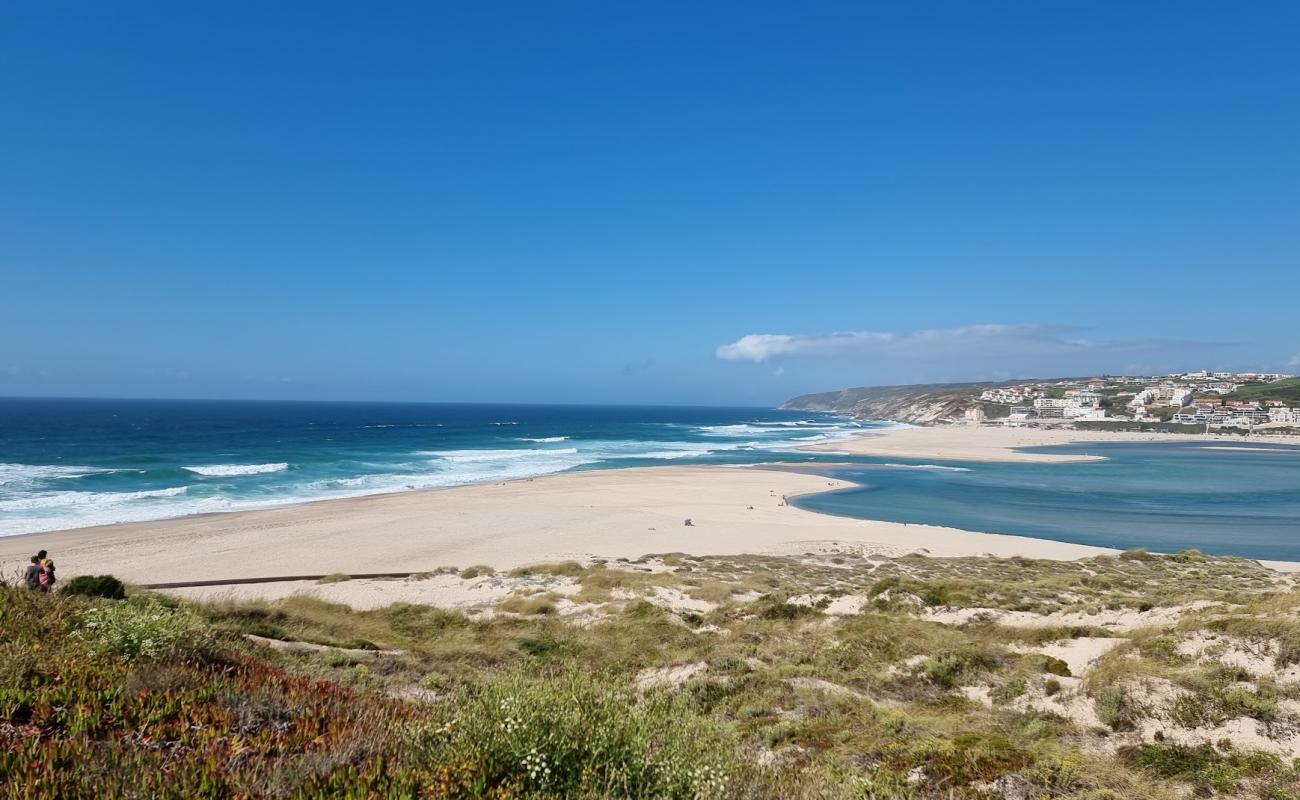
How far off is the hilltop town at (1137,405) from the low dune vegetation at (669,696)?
12816 centimetres

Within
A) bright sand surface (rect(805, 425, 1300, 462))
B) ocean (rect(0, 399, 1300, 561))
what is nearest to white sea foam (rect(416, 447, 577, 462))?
ocean (rect(0, 399, 1300, 561))

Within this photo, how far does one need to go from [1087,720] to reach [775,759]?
406cm

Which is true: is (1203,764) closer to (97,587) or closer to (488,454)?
(97,587)

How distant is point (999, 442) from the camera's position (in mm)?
88125

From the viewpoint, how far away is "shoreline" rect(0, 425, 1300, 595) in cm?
2145

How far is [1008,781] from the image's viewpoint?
5512 millimetres

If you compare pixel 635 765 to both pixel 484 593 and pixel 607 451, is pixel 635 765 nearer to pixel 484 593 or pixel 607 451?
Answer: pixel 484 593

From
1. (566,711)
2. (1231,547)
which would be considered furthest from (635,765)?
(1231,547)

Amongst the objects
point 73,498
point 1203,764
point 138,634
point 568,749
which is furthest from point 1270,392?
point 73,498

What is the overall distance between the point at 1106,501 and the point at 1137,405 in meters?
127

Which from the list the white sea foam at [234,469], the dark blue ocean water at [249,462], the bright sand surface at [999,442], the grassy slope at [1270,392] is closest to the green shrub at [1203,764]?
the dark blue ocean water at [249,462]

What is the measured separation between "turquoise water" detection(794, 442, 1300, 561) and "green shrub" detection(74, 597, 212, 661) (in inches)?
1229

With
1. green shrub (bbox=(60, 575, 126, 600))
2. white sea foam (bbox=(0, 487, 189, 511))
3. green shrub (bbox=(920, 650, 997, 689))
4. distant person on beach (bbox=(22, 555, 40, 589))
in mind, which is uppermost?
distant person on beach (bbox=(22, 555, 40, 589))

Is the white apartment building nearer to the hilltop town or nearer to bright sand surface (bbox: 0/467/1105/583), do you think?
the hilltop town
